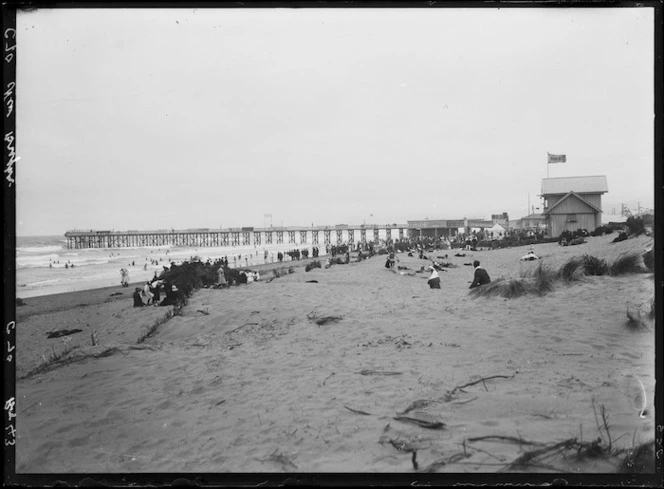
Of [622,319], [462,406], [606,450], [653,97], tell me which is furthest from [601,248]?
[462,406]

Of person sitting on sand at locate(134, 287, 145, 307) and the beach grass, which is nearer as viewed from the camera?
the beach grass

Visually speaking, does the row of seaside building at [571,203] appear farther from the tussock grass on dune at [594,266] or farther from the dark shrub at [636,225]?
the tussock grass on dune at [594,266]

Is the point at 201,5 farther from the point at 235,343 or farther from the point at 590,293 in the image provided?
the point at 590,293

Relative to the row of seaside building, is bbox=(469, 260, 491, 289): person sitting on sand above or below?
below

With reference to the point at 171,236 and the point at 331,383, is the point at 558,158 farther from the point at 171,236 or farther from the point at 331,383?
the point at 171,236

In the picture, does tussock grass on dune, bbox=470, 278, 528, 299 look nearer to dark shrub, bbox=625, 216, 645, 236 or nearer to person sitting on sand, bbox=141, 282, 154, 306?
dark shrub, bbox=625, 216, 645, 236

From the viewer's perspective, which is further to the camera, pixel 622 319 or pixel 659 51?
pixel 622 319

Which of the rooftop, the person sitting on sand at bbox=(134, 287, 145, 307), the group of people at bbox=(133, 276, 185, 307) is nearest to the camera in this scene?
the rooftop

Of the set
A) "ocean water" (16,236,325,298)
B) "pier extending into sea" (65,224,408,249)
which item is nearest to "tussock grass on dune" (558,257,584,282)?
"pier extending into sea" (65,224,408,249)
